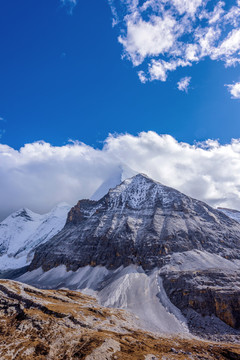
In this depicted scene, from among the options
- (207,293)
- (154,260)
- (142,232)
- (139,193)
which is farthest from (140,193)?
(207,293)

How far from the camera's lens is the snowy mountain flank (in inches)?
2323

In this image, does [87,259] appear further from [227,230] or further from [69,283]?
[227,230]

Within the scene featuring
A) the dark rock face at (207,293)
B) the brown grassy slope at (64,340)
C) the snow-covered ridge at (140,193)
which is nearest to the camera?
the brown grassy slope at (64,340)

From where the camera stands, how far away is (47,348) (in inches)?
1022

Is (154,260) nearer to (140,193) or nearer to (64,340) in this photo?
(140,193)

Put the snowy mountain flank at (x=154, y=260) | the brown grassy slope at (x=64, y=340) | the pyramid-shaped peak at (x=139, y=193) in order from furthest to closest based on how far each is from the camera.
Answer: the pyramid-shaped peak at (x=139, y=193)
the snowy mountain flank at (x=154, y=260)
the brown grassy slope at (x=64, y=340)

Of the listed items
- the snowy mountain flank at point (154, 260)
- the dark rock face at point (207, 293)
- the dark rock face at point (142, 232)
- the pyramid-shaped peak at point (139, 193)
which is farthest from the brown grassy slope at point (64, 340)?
the pyramid-shaped peak at point (139, 193)

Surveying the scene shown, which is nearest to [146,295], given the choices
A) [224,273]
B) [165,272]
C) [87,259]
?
[165,272]

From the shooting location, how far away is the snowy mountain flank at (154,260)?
59000mm

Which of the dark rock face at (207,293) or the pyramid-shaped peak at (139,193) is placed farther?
the pyramid-shaped peak at (139,193)

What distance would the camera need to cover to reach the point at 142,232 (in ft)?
387

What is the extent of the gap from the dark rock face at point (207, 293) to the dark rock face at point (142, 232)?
1935 centimetres

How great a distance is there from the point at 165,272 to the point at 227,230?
53414 mm

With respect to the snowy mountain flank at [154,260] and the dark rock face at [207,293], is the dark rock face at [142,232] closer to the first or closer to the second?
the snowy mountain flank at [154,260]
